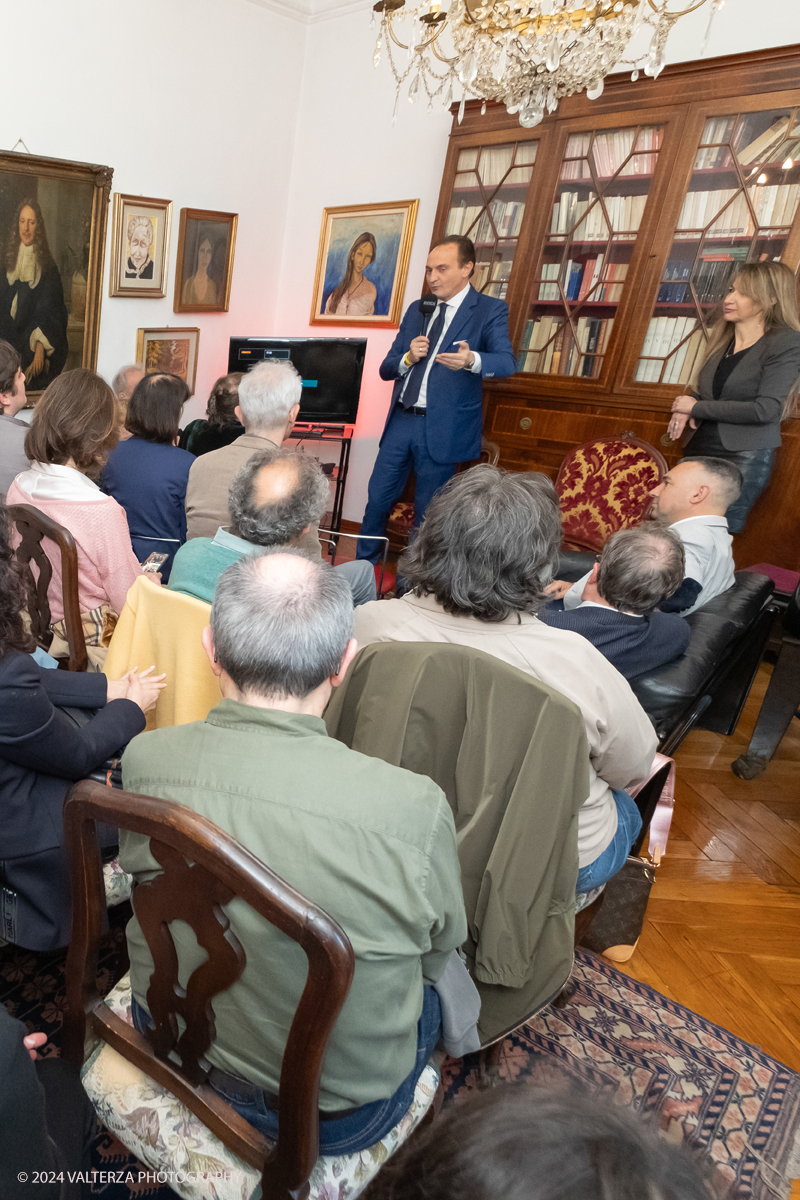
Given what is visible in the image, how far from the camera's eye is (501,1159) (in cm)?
48

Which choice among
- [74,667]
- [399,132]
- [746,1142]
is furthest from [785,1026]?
[399,132]

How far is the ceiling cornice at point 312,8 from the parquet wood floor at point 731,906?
5.35m

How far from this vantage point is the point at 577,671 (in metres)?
1.28

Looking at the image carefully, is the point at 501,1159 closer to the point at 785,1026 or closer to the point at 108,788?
the point at 108,788

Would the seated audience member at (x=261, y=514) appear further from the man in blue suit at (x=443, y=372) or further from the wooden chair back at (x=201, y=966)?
the man in blue suit at (x=443, y=372)

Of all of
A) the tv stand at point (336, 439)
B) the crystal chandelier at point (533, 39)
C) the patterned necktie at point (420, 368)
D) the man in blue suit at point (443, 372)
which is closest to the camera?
the crystal chandelier at point (533, 39)

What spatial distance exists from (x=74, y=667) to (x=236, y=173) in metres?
4.77

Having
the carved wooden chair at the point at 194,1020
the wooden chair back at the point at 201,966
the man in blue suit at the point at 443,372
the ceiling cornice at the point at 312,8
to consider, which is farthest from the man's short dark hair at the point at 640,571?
the ceiling cornice at the point at 312,8

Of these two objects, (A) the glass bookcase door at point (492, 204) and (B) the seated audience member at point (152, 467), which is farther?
(A) the glass bookcase door at point (492, 204)

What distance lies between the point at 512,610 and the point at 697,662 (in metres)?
0.76

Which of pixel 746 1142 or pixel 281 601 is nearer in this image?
pixel 281 601

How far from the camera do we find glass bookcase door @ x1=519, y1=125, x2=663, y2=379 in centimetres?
373

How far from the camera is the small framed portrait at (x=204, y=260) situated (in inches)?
198

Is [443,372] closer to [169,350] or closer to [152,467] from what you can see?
[152,467]
